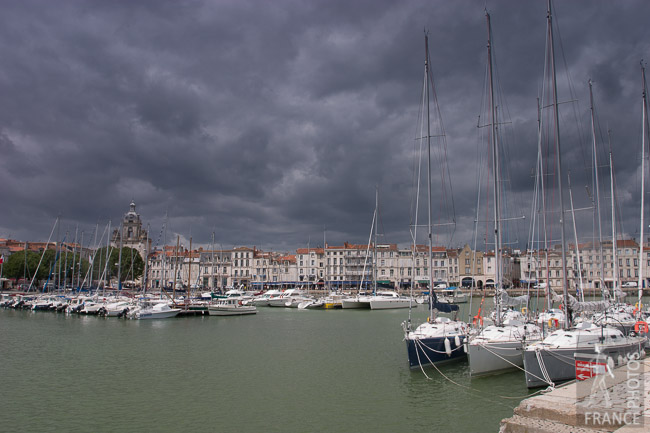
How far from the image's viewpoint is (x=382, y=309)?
7175 centimetres

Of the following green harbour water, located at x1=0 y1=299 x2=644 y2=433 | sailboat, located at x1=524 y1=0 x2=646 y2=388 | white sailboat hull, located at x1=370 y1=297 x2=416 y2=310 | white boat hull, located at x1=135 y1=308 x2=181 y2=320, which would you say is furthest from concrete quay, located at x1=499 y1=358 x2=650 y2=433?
white sailboat hull, located at x1=370 y1=297 x2=416 y2=310

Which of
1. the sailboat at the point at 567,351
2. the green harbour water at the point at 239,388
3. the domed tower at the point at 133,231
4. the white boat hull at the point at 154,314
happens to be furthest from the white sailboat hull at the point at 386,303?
the domed tower at the point at 133,231

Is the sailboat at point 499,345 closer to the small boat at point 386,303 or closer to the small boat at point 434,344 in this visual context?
the small boat at point 434,344

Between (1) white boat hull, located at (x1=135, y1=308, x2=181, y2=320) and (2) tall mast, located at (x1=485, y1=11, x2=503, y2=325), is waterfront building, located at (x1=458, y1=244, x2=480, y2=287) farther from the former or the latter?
(2) tall mast, located at (x1=485, y1=11, x2=503, y2=325)

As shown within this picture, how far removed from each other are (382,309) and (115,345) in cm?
4571

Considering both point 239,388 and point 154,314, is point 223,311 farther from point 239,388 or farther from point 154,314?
point 239,388

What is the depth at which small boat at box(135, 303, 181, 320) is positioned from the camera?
→ 177 feet

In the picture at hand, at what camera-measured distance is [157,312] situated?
54594 mm

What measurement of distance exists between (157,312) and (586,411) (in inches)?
2033

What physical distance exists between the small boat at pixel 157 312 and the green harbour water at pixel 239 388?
18.2 m

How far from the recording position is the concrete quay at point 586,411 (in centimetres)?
1006

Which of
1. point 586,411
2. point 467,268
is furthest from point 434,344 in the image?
point 467,268

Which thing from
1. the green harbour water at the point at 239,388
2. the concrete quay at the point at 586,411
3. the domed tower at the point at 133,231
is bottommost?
the green harbour water at the point at 239,388

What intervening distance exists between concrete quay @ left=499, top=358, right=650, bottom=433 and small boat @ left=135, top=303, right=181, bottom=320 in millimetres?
49832
